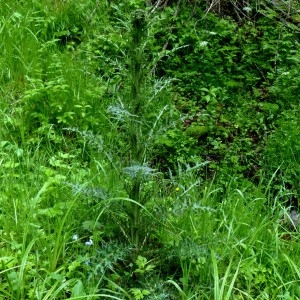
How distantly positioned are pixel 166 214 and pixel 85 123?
54.7 inches

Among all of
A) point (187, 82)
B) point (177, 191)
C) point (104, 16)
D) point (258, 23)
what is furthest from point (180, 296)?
point (258, 23)

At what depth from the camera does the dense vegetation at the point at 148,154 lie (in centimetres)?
214

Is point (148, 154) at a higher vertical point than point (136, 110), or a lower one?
lower

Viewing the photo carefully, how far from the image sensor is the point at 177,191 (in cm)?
288

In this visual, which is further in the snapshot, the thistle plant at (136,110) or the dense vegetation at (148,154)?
the dense vegetation at (148,154)

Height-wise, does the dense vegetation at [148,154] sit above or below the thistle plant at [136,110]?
below

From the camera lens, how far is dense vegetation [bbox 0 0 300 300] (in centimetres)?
214

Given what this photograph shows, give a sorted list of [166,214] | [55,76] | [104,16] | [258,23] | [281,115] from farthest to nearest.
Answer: [258,23]
[104,16]
[281,115]
[55,76]
[166,214]

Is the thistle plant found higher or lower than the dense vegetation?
higher

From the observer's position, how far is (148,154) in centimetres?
243

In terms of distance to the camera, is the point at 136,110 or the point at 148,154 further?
the point at 148,154

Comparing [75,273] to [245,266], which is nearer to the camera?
[75,273]

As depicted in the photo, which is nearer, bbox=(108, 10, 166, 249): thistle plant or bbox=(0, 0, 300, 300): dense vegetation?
bbox=(108, 10, 166, 249): thistle plant

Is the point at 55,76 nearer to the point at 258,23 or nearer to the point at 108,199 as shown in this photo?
the point at 108,199
